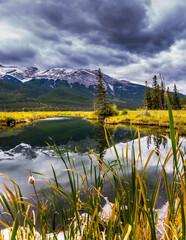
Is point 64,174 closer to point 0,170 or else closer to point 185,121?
point 0,170

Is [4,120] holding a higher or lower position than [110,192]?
higher

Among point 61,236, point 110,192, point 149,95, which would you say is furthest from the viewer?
point 149,95

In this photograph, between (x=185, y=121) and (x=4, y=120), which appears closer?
(x=185, y=121)

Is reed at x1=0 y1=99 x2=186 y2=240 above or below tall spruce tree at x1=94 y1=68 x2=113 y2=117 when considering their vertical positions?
below

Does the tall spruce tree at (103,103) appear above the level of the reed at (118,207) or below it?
above

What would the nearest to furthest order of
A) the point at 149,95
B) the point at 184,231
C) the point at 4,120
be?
the point at 184,231 < the point at 4,120 < the point at 149,95

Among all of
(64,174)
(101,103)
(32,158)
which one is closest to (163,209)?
(64,174)

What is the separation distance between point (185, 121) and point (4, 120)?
29086 mm

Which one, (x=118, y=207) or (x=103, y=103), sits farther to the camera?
(x=103, y=103)

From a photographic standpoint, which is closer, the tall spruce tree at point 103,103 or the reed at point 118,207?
the reed at point 118,207

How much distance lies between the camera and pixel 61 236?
125 inches

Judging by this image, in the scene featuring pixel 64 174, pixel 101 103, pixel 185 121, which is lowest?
pixel 64 174

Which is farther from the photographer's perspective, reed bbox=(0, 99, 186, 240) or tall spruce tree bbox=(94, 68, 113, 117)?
tall spruce tree bbox=(94, 68, 113, 117)

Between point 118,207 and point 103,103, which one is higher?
point 103,103
